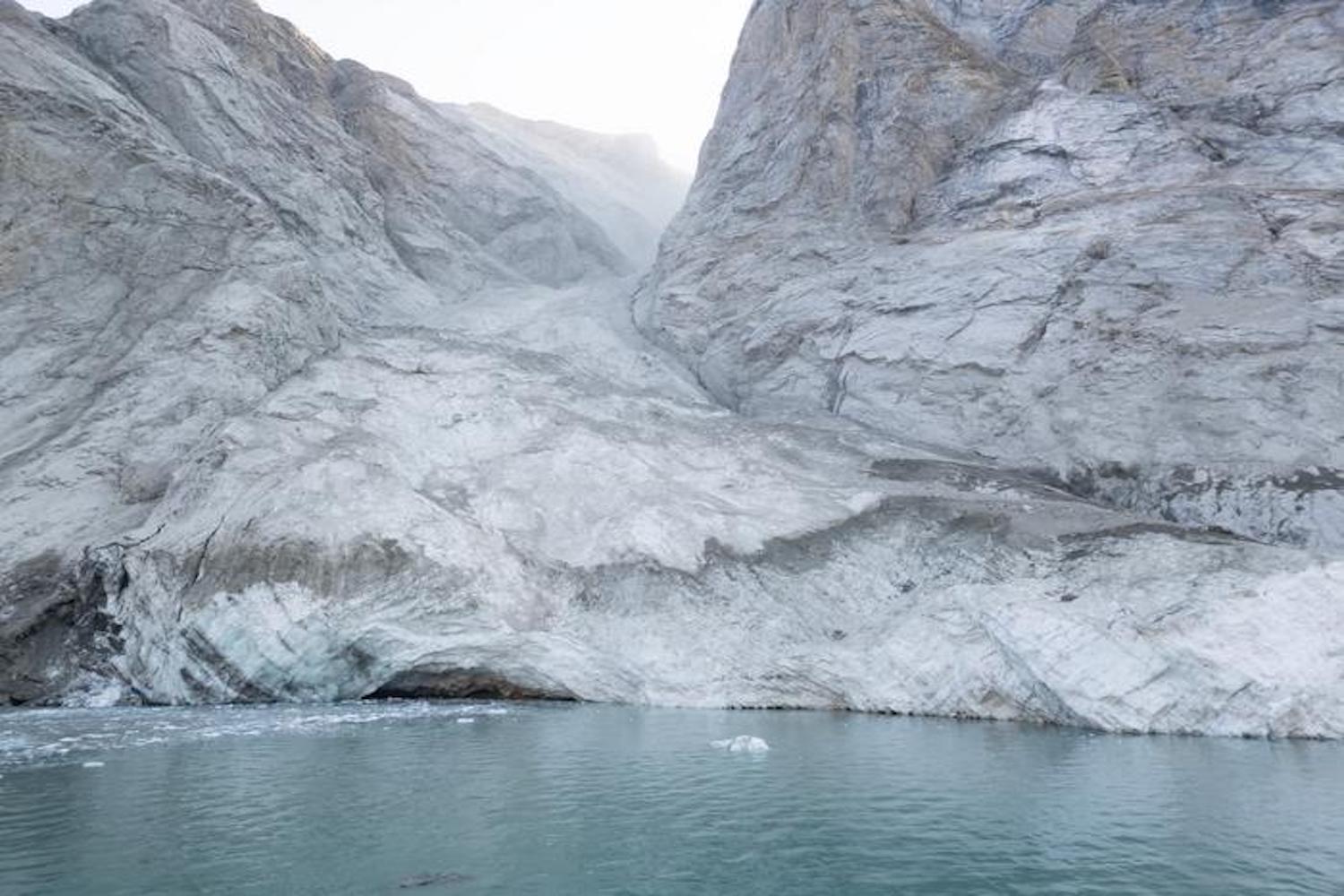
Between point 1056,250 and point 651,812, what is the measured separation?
1326 inches

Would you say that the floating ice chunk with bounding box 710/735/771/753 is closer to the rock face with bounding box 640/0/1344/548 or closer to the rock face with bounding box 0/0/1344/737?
the rock face with bounding box 0/0/1344/737

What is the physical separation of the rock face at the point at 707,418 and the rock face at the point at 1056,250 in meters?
0.20

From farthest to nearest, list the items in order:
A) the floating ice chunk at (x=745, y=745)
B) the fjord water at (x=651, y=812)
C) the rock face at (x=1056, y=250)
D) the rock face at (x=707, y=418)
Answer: the rock face at (x=1056, y=250) < the rock face at (x=707, y=418) < the floating ice chunk at (x=745, y=745) < the fjord water at (x=651, y=812)

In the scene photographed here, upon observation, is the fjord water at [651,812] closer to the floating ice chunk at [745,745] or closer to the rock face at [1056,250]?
the floating ice chunk at [745,745]

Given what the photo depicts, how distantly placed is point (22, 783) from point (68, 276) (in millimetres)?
30884

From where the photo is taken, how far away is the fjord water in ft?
40.1

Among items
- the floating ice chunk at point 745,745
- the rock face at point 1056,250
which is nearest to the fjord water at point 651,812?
the floating ice chunk at point 745,745

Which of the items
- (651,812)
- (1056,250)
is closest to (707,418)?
(1056,250)

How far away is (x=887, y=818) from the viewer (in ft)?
49.6

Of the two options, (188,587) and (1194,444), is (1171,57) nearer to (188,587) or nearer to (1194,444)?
(1194,444)

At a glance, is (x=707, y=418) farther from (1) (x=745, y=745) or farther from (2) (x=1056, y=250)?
(1) (x=745, y=745)

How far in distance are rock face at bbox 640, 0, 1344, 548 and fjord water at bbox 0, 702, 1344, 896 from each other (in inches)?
558

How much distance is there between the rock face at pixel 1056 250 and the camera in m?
34.2

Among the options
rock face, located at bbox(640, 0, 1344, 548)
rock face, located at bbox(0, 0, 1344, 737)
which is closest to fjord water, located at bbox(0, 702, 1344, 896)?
rock face, located at bbox(0, 0, 1344, 737)
